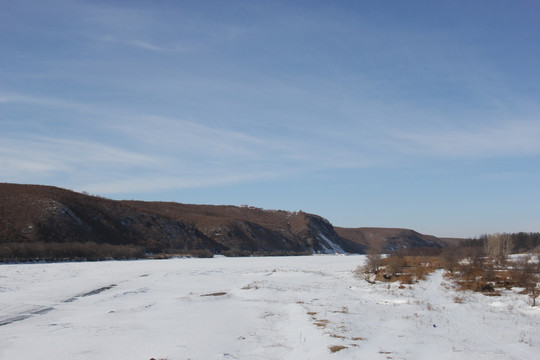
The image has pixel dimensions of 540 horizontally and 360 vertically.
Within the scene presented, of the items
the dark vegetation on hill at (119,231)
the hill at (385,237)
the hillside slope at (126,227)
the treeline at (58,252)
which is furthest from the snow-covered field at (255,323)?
the hill at (385,237)

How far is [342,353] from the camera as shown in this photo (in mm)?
8570

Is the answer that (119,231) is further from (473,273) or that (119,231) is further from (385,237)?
(385,237)

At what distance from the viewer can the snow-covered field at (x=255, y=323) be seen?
879 cm

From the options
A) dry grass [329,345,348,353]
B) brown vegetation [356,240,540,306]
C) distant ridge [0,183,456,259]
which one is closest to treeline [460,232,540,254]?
distant ridge [0,183,456,259]

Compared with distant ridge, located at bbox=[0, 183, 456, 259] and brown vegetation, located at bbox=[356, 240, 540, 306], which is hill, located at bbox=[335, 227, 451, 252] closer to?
distant ridge, located at bbox=[0, 183, 456, 259]

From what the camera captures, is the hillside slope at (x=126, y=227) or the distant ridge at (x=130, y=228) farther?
the hillside slope at (x=126, y=227)

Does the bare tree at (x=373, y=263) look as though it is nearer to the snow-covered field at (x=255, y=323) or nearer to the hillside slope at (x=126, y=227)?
the snow-covered field at (x=255, y=323)

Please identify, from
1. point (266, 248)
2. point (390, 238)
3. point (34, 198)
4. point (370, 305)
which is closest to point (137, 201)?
point (266, 248)

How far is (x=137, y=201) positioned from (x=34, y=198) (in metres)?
40.3

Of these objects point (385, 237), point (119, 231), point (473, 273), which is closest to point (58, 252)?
point (119, 231)

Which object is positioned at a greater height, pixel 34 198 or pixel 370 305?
pixel 34 198

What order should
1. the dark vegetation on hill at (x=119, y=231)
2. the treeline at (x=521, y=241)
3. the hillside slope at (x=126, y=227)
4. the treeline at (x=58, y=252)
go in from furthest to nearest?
1. the treeline at (x=521, y=241)
2. the hillside slope at (x=126, y=227)
3. the dark vegetation on hill at (x=119, y=231)
4. the treeline at (x=58, y=252)

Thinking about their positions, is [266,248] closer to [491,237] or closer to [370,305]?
[491,237]

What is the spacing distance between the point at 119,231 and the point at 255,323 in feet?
176
